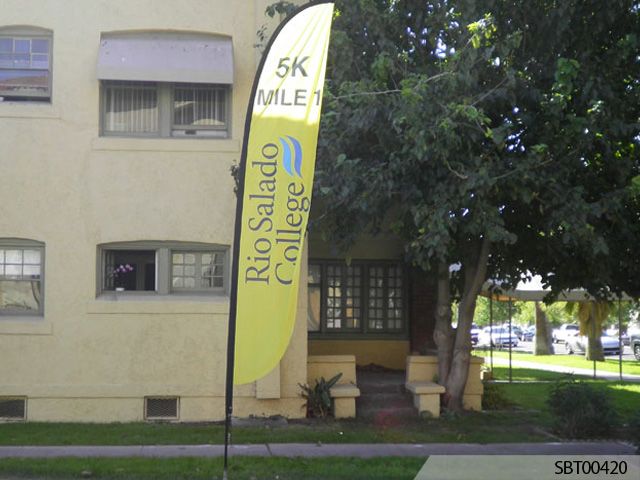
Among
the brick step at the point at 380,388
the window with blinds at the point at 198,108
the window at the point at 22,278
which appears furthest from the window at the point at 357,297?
the window at the point at 22,278

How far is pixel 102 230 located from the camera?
505 inches

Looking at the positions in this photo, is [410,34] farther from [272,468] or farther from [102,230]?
[272,468]

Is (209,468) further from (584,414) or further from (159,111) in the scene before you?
(159,111)

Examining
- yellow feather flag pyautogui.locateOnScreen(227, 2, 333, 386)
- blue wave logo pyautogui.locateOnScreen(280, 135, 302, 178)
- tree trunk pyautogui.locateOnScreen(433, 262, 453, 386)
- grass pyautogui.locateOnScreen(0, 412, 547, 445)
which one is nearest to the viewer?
yellow feather flag pyautogui.locateOnScreen(227, 2, 333, 386)

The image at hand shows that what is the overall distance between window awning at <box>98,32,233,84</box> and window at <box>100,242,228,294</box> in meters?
2.54

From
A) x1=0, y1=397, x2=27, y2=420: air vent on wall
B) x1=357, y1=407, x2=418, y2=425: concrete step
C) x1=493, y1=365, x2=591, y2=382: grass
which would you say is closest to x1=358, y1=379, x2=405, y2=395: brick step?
x1=357, y1=407, x2=418, y2=425: concrete step

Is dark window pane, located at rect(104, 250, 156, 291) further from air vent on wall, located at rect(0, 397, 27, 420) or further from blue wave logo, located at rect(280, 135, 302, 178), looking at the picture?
blue wave logo, located at rect(280, 135, 302, 178)

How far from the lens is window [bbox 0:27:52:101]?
12.9m

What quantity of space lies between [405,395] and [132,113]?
20.7ft

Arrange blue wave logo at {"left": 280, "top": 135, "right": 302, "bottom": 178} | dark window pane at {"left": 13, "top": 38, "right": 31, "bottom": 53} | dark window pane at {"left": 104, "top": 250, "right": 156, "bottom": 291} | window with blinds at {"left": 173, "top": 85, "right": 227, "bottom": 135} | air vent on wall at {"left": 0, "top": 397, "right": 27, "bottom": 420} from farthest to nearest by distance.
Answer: window with blinds at {"left": 173, "top": 85, "right": 227, "bottom": 135}
dark window pane at {"left": 104, "top": 250, "right": 156, "bottom": 291}
dark window pane at {"left": 13, "top": 38, "right": 31, "bottom": 53}
air vent on wall at {"left": 0, "top": 397, "right": 27, "bottom": 420}
blue wave logo at {"left": 280, "top": 135, "right": 302, "bottom": 178}

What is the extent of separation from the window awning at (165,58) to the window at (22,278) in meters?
2.87

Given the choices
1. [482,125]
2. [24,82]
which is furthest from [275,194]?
[24,82]

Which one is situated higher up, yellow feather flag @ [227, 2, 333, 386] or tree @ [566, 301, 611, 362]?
yellow feather flag @ [227, 2, 333, 386]

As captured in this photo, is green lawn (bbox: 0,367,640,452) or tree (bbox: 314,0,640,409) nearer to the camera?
tree (bbox: 314,0,640,409)
